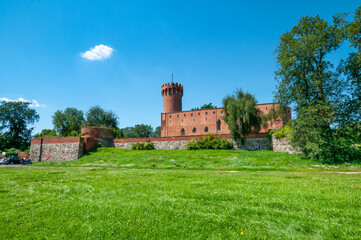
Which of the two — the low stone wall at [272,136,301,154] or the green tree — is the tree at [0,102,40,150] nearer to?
the green tree

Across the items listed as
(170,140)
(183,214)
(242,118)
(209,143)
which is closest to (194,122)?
(170,140)

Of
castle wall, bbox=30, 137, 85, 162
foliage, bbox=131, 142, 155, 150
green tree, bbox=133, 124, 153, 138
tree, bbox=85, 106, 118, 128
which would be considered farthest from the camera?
green tree, bbox=133, 124, 153, 138

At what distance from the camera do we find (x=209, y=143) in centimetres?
3178

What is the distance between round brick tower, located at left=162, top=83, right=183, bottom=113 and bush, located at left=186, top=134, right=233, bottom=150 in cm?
2778

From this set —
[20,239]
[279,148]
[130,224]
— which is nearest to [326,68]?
[279,148]

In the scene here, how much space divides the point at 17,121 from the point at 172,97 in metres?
41.5

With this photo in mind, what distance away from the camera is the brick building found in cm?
5103

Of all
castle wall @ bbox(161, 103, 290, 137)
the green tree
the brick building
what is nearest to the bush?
the brick building

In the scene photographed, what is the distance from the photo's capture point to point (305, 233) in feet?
11.7

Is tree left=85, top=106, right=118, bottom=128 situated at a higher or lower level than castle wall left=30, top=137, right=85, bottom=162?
higher

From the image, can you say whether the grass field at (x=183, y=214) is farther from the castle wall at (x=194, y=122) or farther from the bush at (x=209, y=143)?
the castle wall at (x=194, y=122)

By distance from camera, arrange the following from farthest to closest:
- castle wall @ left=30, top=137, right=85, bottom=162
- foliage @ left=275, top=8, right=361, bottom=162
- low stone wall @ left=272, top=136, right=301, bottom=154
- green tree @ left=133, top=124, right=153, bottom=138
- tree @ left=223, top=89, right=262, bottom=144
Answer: green tree @ left=133, top=124, right=153, bottom=138 → castle wall @ left=30, top=137, right=85, bottom=162 → tree @ left=223, top=89, right=262, bottom=144 → low stone wall @ left=272, top=136, right=301, bottom=154 → foliage @ left=275, top=8, right=361, bottom=162

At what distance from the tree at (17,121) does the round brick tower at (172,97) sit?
36784 mm

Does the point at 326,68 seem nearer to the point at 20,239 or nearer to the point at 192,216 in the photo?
the point at 192,216
